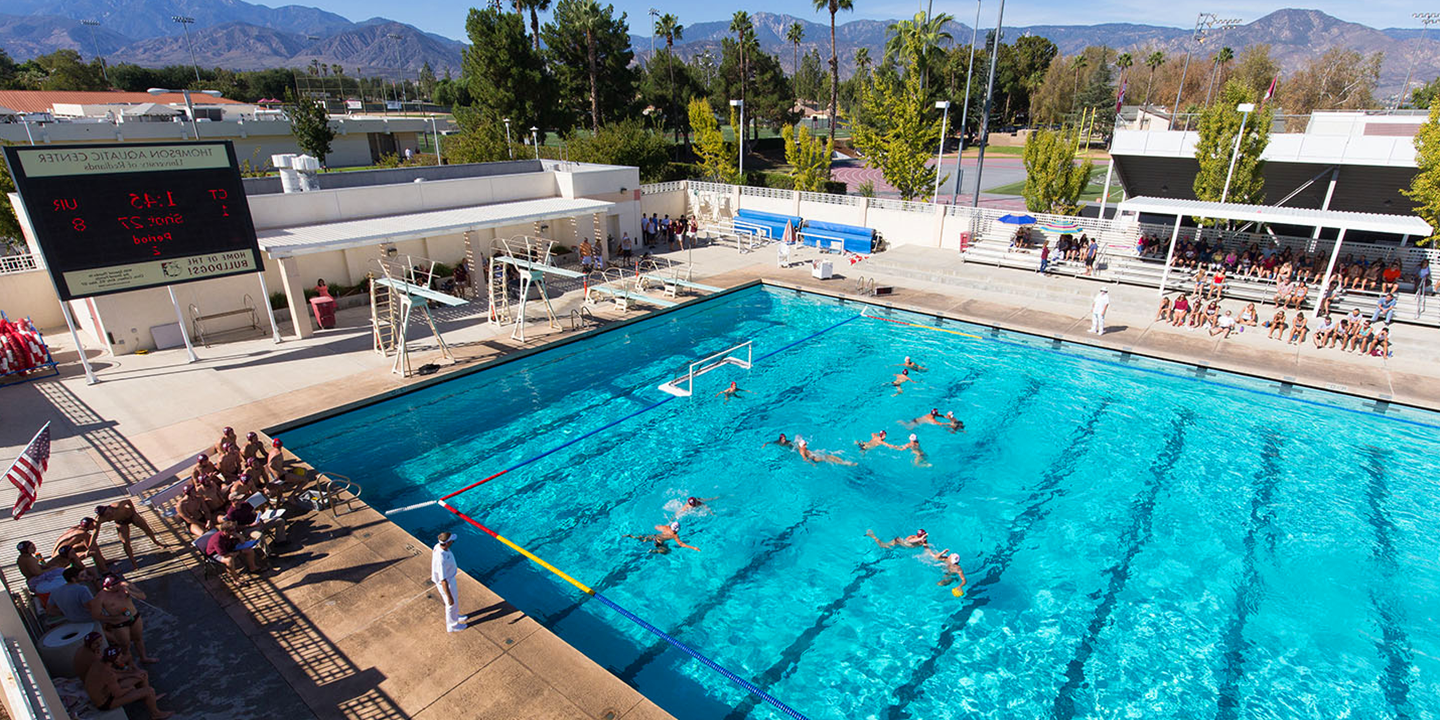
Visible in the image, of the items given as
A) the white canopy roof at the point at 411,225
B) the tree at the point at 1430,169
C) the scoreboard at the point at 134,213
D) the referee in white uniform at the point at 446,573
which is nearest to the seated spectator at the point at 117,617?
the referee in white uniform at the point at 446,573

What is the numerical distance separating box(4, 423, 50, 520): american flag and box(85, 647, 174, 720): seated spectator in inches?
179

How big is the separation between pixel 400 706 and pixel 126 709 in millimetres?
2892

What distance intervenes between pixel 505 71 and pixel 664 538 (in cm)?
4822

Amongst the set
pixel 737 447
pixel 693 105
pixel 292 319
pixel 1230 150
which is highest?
pixel 693 105

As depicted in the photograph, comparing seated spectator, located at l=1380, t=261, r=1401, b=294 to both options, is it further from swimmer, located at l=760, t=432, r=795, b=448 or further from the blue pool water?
swimmer, located at l=760, t=432, r=795, b=448

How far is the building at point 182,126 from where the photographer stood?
168 ft

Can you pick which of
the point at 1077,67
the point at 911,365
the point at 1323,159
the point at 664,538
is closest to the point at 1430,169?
the point at 1323,159

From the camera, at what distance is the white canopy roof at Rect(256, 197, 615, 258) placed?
17875 mm

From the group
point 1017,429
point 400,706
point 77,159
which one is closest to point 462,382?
point 77,159

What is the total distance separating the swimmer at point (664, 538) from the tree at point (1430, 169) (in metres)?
24.0

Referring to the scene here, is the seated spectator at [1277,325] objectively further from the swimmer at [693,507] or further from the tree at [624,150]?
the tree at [624,150]

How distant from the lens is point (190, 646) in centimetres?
765

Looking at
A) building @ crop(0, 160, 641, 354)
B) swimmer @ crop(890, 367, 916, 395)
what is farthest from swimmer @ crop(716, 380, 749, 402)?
building @ crop(0, 160, 641, 354)

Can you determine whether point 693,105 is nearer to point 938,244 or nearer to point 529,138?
point 938,244
